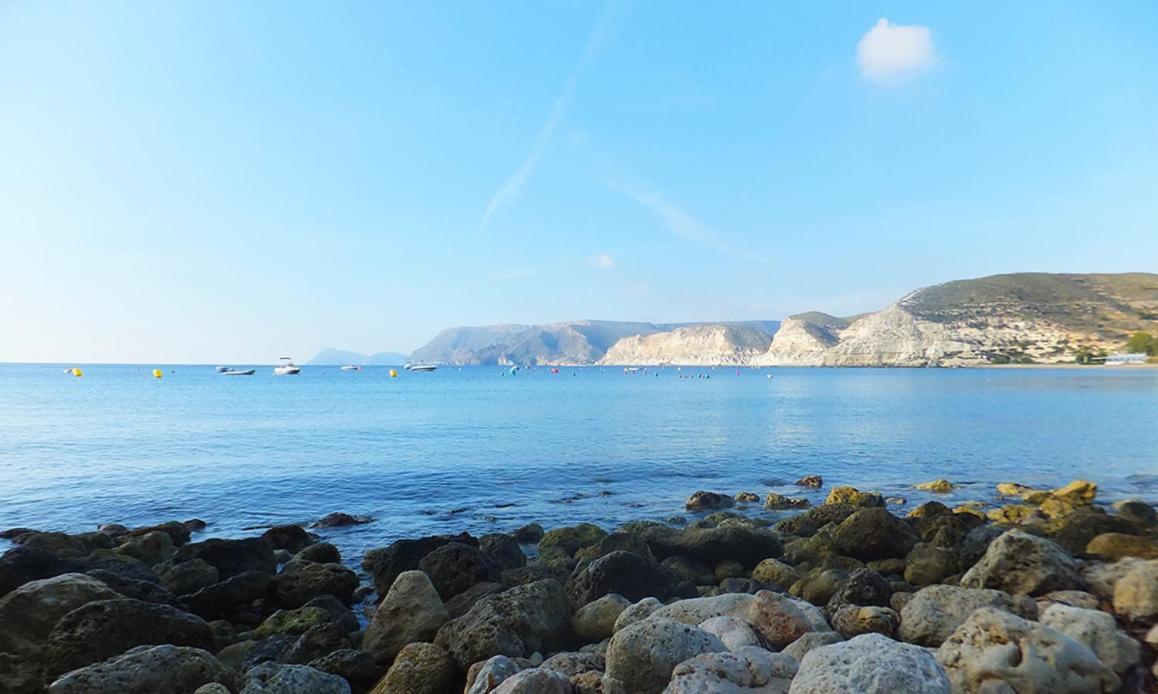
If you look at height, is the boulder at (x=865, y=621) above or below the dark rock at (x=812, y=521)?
above

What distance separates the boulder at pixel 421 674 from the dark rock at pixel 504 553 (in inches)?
212

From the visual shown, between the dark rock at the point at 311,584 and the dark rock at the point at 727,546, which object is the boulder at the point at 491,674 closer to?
the dark rock at the point at 311,584

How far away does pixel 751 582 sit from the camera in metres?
11.3

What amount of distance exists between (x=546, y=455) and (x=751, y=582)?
70.4ft

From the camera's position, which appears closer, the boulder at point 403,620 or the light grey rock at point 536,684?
the light grey rock at point 536,684

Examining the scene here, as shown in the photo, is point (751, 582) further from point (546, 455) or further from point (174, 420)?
point (174, 420)

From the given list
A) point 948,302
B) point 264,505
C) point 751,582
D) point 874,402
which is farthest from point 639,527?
point 948,302

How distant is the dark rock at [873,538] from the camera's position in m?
12.9

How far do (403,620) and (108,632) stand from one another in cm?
358

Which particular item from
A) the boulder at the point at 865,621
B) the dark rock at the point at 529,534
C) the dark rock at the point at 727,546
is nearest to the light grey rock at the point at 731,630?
the boulder at the point at 865,621

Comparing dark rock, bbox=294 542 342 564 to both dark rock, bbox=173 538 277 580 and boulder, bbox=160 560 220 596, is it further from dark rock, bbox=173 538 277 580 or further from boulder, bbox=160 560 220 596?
boulder, bbox=160 560 220 596

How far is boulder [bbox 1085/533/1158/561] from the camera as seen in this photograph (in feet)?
38.1

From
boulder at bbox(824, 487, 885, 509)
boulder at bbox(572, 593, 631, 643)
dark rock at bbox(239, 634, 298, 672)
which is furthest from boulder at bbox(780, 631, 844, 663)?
boulder at bbox(824, 487, 885, 509)

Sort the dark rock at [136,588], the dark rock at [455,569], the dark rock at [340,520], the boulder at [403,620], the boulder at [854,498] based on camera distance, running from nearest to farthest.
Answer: the boulder at [403,620] < the dark rock at [136,588] < the dark rock at [455,569] < the dark rock at [340,520] < the boulder at [854,498]
